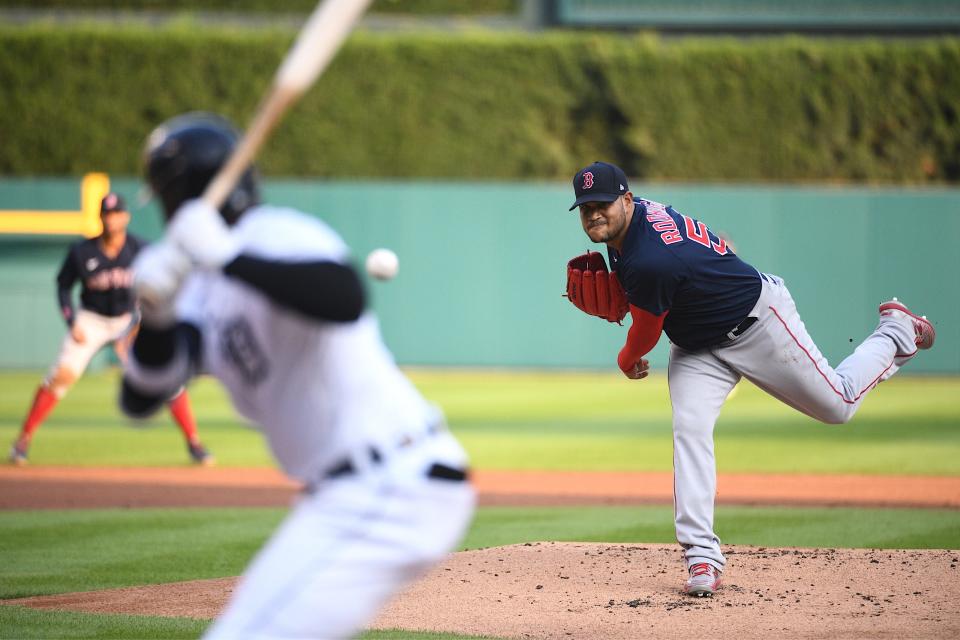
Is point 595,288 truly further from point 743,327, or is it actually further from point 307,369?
point 307,369

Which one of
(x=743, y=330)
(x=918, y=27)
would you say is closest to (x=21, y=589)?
(x=743, y=330)

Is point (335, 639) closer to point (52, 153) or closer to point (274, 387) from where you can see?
point (274, 387)

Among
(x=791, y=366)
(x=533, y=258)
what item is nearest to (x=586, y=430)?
(x=533, y=258)

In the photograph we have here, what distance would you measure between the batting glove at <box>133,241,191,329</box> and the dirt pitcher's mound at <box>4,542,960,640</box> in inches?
105

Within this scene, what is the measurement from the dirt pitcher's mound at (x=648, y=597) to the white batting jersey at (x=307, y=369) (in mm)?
2364

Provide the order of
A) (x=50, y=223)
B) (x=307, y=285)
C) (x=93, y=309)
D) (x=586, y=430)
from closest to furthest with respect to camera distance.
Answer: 1. (x=307, y=285)
2. (x=93, y=309)
3. (x=586, y=430)
4. (x=50, y=223)

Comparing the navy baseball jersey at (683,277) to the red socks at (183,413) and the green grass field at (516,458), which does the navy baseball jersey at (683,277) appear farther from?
the red socks at (183,413)

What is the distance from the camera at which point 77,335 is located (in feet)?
37.4

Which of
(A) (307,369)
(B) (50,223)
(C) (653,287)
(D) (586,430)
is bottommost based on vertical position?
(D) (586,430)

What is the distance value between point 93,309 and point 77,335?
0.88 ft

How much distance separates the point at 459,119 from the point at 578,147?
8.45 feet

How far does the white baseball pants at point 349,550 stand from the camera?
10.2ft

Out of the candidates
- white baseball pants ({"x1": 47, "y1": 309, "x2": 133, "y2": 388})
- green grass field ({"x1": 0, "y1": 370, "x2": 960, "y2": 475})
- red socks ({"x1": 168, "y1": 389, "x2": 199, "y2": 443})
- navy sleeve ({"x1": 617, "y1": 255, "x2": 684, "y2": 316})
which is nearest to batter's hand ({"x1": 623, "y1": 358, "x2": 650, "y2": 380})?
navy sleeve ({"x1": 617, "y1": 255, "x2": 684, "y2": 316})

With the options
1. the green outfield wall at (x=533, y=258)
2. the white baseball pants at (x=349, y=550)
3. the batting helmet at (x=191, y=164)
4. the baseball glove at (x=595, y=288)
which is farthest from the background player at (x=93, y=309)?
the green outfield wall at (x=533, y=258)
